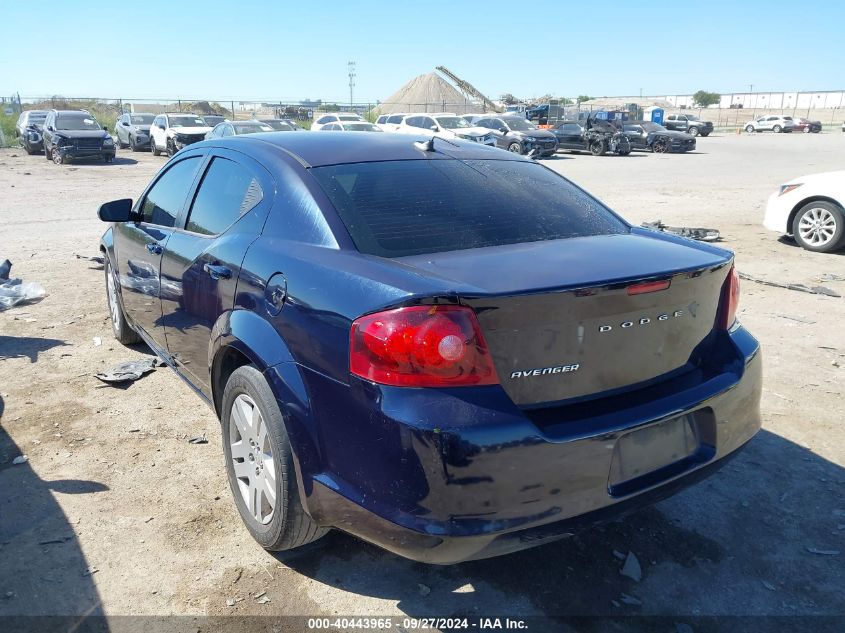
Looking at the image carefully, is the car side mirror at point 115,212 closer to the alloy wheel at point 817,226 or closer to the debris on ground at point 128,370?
the debris on ground at point 128,370

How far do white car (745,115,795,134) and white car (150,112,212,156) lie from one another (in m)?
50.6

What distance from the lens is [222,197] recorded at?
3.40 meters

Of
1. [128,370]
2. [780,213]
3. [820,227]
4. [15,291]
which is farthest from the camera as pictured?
[780,213]

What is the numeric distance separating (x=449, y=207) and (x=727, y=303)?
126 cm

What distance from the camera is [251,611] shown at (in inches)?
101

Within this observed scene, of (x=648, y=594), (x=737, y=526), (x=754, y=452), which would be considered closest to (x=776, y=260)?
(x=754, y=452)

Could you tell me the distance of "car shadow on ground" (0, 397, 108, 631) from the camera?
99.4 inches

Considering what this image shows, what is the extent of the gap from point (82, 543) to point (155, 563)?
1.29 ft

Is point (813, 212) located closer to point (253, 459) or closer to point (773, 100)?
point (253, 459)

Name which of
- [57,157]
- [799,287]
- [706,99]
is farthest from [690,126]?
[706,99]

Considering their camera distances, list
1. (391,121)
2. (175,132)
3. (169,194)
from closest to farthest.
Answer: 1. (169,194)
2. (175,132)
3. (391,121)

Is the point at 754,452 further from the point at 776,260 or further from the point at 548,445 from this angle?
the point at 776,260

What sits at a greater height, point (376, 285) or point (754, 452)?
point (376, 285)

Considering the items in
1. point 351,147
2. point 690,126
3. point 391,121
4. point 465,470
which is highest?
point 690,126
